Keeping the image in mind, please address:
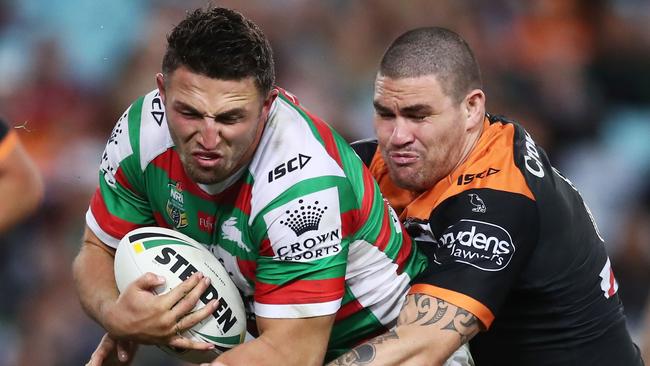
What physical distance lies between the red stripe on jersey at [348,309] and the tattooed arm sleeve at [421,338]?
182mm

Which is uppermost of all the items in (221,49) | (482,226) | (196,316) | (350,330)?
(221,49)

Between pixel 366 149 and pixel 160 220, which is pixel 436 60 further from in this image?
pixel 160 220

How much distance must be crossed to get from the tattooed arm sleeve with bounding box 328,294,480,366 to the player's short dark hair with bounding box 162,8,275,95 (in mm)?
978

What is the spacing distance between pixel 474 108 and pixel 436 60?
0.87 feet

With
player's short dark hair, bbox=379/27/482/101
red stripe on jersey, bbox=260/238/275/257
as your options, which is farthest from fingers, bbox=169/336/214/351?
player's short dark hair, bbox=379/27/482/101

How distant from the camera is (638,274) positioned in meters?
7.03

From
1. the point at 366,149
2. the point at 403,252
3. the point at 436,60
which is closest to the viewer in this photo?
the point at 403,252

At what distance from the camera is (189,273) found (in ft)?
11.9

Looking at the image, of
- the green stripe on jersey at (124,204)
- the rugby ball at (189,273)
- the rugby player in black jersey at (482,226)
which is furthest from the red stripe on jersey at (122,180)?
the rugby player in black jersey at (482,226)

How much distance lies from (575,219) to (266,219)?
139cm

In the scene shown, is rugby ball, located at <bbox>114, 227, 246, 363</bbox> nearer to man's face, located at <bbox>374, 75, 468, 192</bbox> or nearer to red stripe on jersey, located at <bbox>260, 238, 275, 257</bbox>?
red stripe on jersey, located at <bbox>260, 238, 275, 257</bbox>

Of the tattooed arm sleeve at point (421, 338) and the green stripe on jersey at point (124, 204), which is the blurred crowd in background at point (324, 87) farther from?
the tattooed arm sleeve at point (421, 338)

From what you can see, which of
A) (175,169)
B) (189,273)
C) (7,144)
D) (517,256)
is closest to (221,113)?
(175,169)

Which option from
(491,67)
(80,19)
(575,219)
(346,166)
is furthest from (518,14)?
(346,166)
